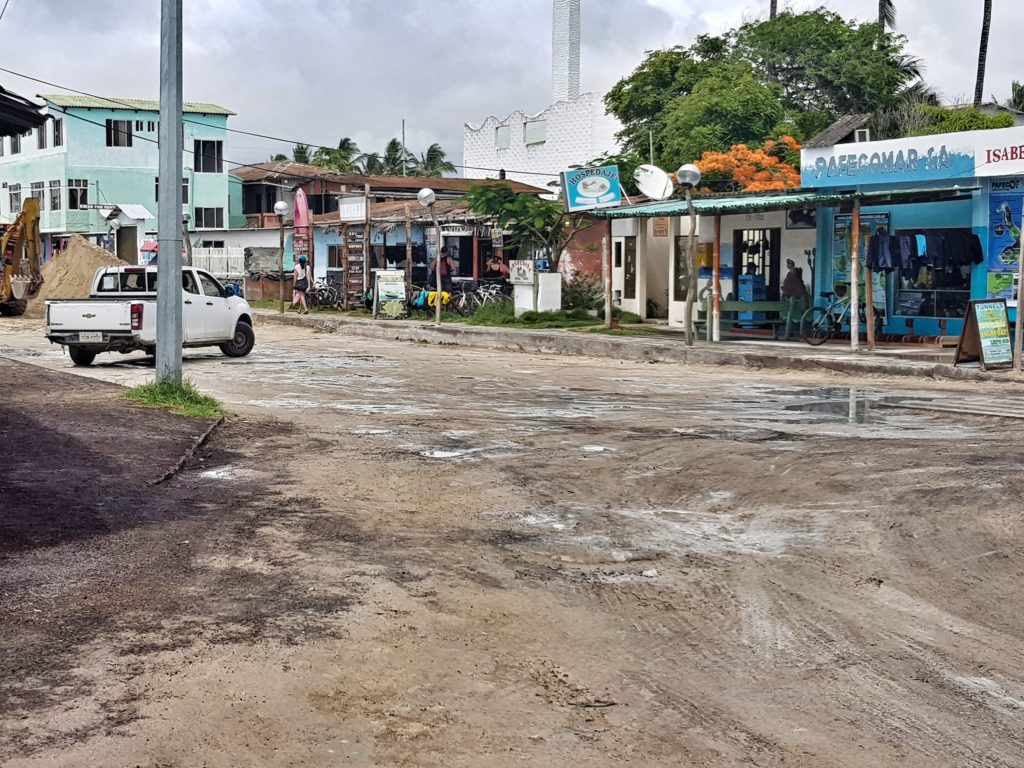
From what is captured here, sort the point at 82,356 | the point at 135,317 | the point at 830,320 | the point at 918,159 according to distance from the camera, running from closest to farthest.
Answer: the point at 135,317
the point at 82,356
the point at 918,159
the point at 830,320

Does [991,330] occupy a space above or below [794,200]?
below

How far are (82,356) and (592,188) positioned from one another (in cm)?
1301

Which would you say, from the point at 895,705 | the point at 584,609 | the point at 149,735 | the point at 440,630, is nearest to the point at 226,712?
the point at 149,735

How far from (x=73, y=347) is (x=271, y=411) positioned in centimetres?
779

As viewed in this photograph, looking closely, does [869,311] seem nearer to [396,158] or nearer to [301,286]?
[301,286]

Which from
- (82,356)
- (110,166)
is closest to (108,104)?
Answer: (110,166)

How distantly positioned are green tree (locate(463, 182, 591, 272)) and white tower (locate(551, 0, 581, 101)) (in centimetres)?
2920

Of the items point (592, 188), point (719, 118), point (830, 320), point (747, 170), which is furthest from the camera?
point (719, 118)

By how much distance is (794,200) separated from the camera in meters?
23.4

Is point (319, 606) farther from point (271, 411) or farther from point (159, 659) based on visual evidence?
point (271, 411)

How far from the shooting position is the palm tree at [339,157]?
82.8 metres

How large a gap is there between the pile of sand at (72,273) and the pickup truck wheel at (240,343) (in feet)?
60.4

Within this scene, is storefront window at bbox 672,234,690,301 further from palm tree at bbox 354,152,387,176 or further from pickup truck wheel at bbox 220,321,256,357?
palm tree at bbox 354,152,387,176

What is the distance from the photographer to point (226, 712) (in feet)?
16.3
